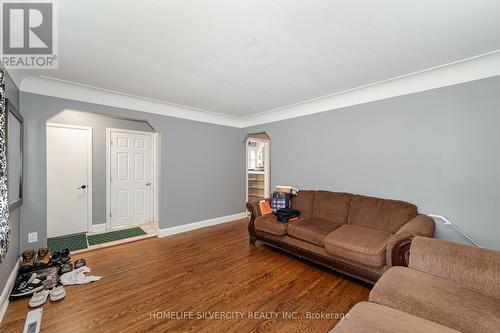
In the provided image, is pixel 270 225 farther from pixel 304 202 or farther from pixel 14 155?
pixel 14 155

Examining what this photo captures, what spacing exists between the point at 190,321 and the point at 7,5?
2710mm

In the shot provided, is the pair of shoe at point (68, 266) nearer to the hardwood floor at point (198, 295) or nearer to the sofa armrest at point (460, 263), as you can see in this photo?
the hardwood floor at point (198, 295)

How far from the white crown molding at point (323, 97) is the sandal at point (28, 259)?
205 centimetres

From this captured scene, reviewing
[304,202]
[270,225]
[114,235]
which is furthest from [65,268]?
[304,202]

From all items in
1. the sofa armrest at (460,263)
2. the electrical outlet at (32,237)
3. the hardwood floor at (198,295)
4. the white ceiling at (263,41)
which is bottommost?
the hardwood floor at (198,295)

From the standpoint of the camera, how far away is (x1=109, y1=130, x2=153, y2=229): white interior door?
166 inches

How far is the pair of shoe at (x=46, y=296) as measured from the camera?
193 cm

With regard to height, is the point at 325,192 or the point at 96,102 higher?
the point at 96,102

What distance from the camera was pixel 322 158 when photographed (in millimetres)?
3572

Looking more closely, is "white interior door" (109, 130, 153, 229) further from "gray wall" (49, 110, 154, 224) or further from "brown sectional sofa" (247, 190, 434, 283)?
"brown sectional sofa" (247, 190, 434, 283)

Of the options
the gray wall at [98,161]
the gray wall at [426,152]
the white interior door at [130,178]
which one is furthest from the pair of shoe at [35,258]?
the gray wall at [426,152]

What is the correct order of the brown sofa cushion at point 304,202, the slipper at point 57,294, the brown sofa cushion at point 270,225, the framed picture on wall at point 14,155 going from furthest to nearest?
the brown sofa cushion at point 304,202 < the brown sofa cushion at point 270,225 < the framed picture on wall at point 14,155 < the slipper at point 57,294

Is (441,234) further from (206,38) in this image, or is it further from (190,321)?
(206,38)

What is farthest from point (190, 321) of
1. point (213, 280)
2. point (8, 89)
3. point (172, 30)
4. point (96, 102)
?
point (96, 102)
